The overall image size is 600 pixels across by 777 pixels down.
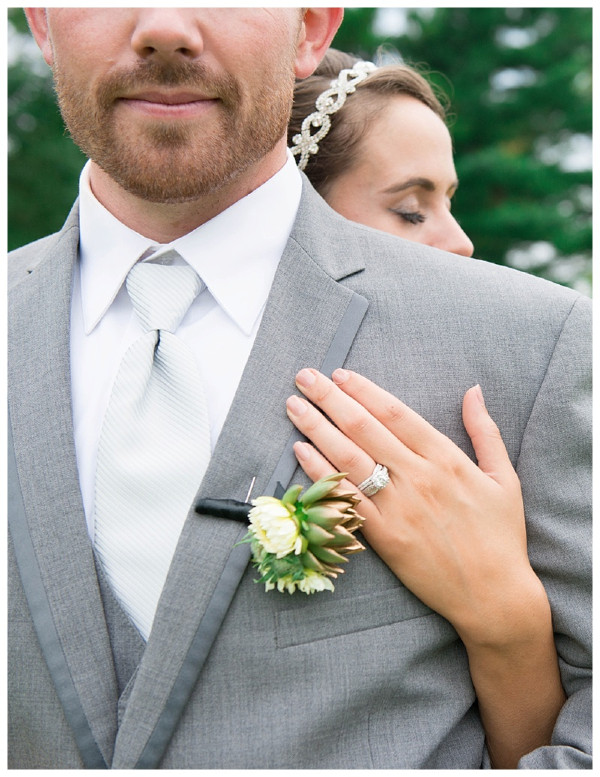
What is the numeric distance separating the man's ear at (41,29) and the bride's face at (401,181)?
176 cm

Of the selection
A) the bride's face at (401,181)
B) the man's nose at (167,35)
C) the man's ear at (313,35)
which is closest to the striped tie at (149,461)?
the man's nose at (167,35)

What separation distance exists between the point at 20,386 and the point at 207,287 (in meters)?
0.52

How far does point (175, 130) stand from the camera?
199cm

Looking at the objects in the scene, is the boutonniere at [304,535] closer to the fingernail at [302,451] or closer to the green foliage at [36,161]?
the fingernail at [302,451]

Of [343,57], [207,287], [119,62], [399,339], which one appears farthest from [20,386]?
[343,57]

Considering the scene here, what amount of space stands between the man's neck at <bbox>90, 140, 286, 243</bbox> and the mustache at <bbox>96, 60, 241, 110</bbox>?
256 mm

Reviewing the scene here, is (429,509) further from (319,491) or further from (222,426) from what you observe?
(222,426)

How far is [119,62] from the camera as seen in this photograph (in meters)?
1.98

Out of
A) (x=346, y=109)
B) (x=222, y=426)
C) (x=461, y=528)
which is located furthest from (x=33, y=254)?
(x=346, y=109)

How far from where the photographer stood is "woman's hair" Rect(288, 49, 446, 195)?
3875mm

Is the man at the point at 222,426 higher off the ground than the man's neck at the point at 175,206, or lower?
lower

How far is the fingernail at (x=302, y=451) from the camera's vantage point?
75.8 inches

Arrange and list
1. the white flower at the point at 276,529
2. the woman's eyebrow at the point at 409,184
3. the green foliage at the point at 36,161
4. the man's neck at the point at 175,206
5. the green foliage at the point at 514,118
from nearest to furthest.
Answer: the white flower at the point at 276,529, the man's neck at the point at 175,206, the woman's eyebrow at the point at 409,184, the green foliage at the point at 36,161, the green foliage at the point at 514,118

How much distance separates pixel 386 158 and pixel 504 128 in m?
12.7
